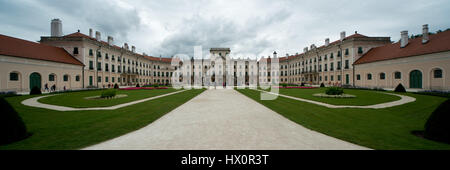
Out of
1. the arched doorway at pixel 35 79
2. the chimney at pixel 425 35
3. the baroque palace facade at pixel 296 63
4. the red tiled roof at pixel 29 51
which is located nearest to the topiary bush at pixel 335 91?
the baroque palace facade at pixel 296 63

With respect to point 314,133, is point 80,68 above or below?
above

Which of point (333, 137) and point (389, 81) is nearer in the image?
point (333, 137)

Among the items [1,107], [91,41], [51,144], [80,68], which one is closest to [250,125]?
[51,144]

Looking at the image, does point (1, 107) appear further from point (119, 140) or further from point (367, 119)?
point (367, 119)

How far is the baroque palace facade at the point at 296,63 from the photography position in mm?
23481

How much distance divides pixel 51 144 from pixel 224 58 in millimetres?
70933

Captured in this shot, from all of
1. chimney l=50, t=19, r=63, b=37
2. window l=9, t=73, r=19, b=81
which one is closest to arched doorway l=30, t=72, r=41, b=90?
window l=9, t=73, r=19, b=81

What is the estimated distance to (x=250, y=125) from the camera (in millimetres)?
6555

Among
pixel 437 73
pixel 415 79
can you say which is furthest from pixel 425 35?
pixel 437 73

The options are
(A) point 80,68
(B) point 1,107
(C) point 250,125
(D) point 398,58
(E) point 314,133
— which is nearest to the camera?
(B) point 1,107

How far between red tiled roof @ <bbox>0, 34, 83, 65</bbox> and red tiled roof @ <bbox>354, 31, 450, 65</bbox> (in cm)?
5931

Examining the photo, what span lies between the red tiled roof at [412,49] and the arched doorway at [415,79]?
9.62 ft

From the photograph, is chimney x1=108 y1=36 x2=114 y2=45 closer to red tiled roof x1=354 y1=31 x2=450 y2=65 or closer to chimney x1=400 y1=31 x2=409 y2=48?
red tiled roof x1=354 y1=31 x2=450 y2=65

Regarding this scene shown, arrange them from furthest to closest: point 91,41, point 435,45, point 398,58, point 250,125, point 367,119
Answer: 1. point 91,41
2. point 398,58
3. point 435,45
4. point 367,119
5. point 250,125
